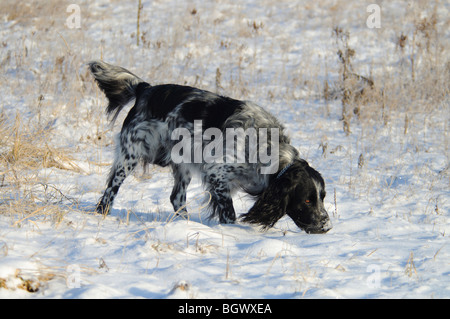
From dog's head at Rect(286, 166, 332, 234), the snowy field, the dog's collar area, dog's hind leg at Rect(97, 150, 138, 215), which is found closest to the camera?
the snowy field

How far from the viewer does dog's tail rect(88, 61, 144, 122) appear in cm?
437

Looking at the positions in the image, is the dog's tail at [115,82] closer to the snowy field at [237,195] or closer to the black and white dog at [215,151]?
the black and white dog at [215,151]

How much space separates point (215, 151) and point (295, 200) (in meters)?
0.77

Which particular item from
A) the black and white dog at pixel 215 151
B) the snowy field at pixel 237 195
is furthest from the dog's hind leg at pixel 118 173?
the snowy field at pixel 237 195

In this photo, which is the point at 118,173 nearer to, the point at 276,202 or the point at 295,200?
the point at 276,202

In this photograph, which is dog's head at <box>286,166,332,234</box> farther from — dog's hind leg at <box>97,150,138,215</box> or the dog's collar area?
dog's hind leg at <box>97,150,138,215</box>

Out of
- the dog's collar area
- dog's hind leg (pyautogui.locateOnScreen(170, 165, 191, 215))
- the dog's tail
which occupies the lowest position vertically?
dog's hind leg (pyautogui.locateOnScreen(170, 165, 191, 215))

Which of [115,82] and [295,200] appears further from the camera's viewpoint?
[115,82]

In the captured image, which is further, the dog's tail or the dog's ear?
the dog's tail

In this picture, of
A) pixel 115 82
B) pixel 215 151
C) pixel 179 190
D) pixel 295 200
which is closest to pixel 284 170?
pixel 295 200

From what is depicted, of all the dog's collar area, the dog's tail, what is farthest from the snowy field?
the dog's tail

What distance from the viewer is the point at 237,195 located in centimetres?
494

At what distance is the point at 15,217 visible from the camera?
3.12 metres

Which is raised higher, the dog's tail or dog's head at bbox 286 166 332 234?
the dog's tail
